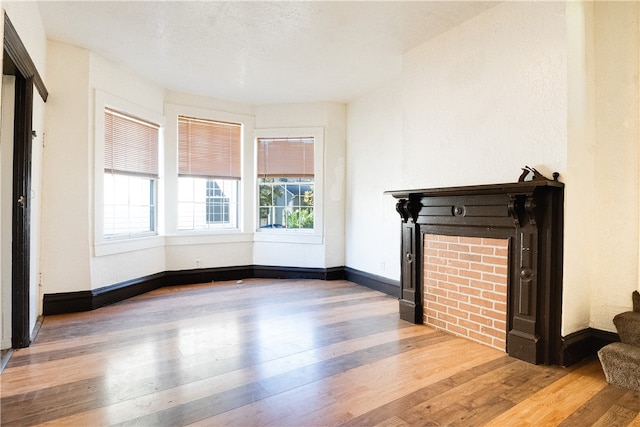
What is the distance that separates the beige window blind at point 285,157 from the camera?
568cm

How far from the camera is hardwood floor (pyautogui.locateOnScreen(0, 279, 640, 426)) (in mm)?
1884

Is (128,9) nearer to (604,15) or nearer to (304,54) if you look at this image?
(304,54)

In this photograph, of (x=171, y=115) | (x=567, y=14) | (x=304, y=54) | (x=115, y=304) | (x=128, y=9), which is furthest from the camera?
(x=171, y=115)

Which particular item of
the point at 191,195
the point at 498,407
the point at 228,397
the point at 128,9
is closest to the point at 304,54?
the point at 128,9

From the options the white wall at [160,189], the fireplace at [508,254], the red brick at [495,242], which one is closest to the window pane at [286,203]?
the white wall at [160,189]

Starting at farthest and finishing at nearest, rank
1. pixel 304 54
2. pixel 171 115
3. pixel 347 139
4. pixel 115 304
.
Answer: pixel 347 139 < pixel 171 115 < pixel 115 304 < pixel 304 54

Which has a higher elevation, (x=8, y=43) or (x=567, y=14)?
(x=567, y=14)

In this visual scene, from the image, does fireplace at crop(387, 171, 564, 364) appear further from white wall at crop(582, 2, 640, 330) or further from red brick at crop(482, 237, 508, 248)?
white wall at crop(582, 2, 640, 330)

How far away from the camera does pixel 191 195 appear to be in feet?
17.6

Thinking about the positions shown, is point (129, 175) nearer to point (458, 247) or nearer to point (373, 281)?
point (373, 281)

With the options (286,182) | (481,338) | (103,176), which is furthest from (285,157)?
(481,338)

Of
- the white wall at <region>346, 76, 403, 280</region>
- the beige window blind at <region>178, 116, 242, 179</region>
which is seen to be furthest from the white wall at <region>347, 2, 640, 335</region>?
the beige window blind at <region>178, 116, 242, 179</region>

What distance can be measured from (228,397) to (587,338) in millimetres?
2656

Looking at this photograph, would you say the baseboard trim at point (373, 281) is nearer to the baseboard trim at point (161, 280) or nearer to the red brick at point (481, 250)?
the baseboard trim at point (161, 280)
